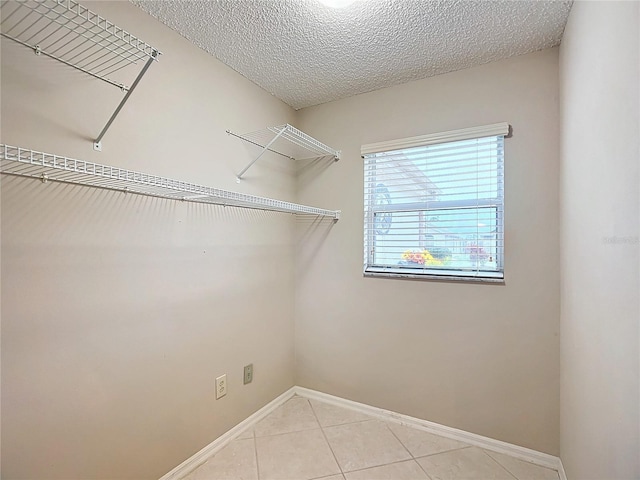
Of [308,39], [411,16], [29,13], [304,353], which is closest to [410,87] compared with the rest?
[411,16]

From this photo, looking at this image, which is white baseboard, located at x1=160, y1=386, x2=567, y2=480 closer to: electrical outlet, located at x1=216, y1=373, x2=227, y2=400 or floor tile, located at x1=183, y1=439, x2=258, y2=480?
floor tile, located at x1=183, y1=439, x2=258, y2=480

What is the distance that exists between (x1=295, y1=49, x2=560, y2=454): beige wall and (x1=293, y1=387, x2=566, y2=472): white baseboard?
38 mm

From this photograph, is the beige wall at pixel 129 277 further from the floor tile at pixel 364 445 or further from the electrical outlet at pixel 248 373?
the floor tile at pixel 364 445

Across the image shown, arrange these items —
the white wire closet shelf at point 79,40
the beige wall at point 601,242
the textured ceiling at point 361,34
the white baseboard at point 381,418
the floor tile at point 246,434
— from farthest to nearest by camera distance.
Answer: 1. the floor tile at point 246,434
2. the white baseboard at point 381,418
3. the textured ceiling at point 361,34
4. the white wire closet shelf at point 79,40
5. the beige wall at point 601,242

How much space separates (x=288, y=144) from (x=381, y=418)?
1973mm

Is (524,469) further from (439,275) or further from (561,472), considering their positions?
(439,275)

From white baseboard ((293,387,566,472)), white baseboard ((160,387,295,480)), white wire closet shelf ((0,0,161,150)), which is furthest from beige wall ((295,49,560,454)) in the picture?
white wire closet shelf ((0,0,161,150))

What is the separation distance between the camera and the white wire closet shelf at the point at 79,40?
1.04 meters

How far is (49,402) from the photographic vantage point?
116 centimetres

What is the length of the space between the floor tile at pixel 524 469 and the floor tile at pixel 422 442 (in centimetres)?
20

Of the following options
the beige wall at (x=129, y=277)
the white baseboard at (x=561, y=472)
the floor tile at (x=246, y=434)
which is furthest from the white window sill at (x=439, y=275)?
the floor tile at (x=246, y=434)

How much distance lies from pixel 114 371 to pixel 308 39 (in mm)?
1835

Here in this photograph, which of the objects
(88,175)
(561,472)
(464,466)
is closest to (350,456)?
(464,466)

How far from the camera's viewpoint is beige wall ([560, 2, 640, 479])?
83 centimetres
